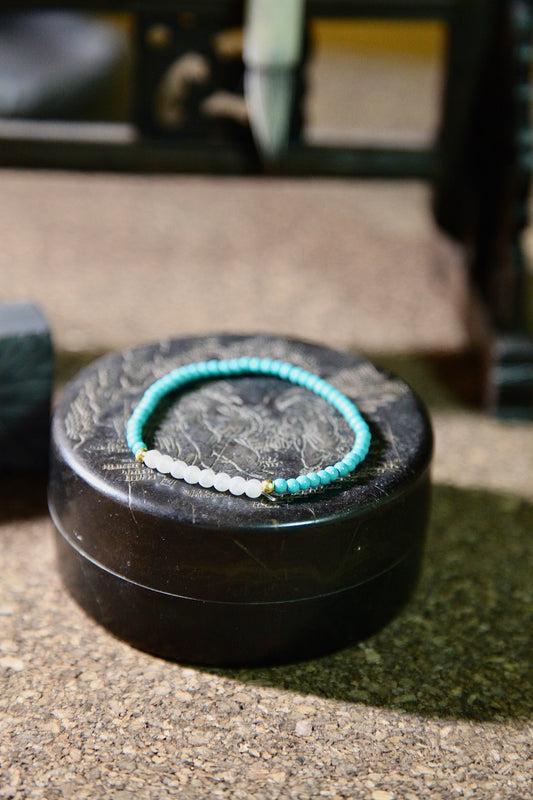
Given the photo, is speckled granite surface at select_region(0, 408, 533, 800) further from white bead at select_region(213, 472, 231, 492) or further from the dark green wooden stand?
the dark green wooden stand

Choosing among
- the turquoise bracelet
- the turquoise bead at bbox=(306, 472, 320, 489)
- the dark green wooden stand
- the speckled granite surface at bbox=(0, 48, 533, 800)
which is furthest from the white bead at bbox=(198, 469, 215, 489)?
the dark green wooden stand

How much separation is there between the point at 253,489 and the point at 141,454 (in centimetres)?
14

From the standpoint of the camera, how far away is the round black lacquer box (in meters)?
1.05

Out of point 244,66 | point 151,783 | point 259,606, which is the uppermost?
point 244,66

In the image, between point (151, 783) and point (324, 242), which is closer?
point (151, 783)

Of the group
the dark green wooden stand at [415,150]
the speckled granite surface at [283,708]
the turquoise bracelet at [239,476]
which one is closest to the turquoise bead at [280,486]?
the turquoise bracelet at [239,476]

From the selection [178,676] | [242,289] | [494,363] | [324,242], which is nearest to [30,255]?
[242,289]

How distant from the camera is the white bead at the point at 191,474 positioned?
108 cm

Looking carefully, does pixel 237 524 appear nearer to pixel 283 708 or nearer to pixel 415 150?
pixel 283 708

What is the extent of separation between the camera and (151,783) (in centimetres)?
100

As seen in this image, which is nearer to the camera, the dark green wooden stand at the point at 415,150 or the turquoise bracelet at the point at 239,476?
the turquoise bracelet at the point at 239,476

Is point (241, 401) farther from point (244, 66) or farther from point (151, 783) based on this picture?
point (244, 66)

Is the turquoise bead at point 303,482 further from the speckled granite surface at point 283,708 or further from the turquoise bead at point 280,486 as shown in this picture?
the speckled granite surface at point 283,708

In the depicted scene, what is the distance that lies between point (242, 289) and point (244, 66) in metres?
0.50
